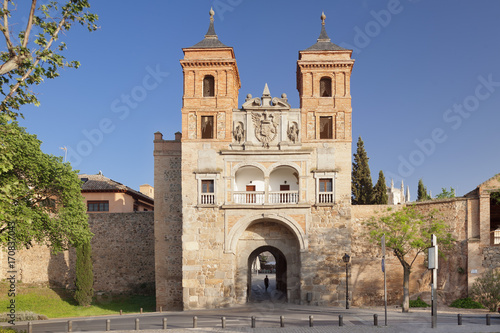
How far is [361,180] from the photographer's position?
40.2 m

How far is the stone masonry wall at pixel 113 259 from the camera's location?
110 ft

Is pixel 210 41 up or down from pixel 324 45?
up

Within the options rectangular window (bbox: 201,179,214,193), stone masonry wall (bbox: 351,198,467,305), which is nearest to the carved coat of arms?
rectangular window (bbox: 201,179,214,193)

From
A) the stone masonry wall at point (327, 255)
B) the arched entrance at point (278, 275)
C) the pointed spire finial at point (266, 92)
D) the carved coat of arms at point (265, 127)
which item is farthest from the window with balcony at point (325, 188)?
the pointed spire finial at point (266, 92)

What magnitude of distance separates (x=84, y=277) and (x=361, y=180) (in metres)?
24.8

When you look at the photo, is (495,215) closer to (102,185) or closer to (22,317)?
(22,317)

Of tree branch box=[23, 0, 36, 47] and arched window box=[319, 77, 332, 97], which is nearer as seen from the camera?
tree branch box=[23, 0, 36, 47]

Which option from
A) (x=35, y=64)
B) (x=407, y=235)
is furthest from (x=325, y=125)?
(x=35, y=64)

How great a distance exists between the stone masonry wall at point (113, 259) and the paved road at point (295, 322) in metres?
10.5

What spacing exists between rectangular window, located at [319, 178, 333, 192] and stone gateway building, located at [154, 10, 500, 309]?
0.20 feet

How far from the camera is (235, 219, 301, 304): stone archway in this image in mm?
26703

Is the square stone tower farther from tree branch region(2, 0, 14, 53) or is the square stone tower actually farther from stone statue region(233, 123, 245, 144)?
tree branch region(2, 0, 14, 53)

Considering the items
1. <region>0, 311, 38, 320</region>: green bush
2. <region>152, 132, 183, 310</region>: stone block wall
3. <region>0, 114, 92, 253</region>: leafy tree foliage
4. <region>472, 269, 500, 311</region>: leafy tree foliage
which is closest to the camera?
<region>0, 114, 92, 253</region>: leafy tree foliage

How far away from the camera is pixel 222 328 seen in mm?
17875
